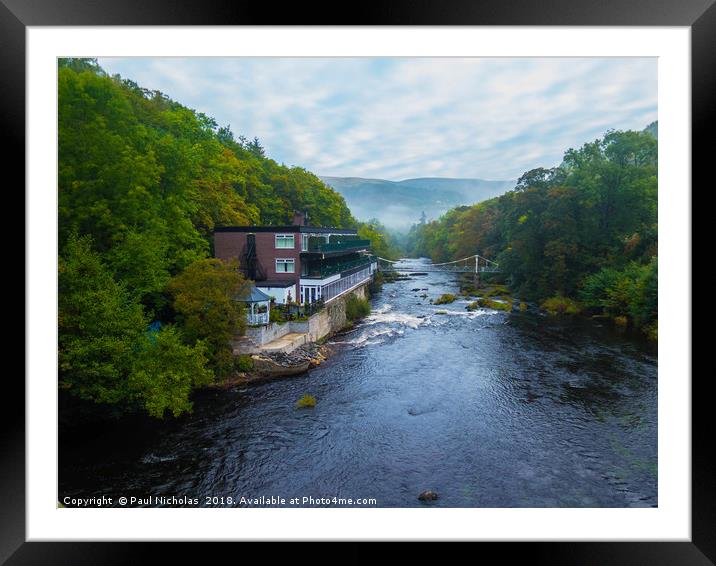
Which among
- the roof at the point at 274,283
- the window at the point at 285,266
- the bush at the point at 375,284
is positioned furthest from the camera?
the bush at the point at 375,284

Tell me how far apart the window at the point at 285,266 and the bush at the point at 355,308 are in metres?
4.43

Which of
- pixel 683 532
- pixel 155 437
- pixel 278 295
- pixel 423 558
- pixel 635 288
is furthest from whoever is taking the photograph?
pixel 635 288

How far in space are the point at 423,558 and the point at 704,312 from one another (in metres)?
3.84

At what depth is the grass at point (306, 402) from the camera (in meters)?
9.59

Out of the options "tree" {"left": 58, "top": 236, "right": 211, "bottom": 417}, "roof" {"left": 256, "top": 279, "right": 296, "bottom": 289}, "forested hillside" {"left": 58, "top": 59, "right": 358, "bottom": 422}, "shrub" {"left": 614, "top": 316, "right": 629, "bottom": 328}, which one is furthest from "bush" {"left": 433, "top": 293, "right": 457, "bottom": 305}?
"tree" {"left": 58, "top": 236, "right": 211, "bottom": 417}

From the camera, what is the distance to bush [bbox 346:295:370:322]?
19.3m

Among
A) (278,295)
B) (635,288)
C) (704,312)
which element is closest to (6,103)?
(704,312)

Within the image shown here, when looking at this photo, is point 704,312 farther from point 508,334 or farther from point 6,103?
point 508,334

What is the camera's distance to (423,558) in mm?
4355

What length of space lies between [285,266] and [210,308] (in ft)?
16.5

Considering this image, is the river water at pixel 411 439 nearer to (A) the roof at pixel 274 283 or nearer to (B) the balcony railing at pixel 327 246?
(A) the roof at pixel 274 283

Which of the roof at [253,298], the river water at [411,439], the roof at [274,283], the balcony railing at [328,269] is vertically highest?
the balcony railing at [328,269]

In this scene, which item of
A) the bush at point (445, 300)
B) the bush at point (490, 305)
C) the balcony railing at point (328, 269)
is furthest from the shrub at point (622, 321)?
the balcony railing at point (328, 269)
